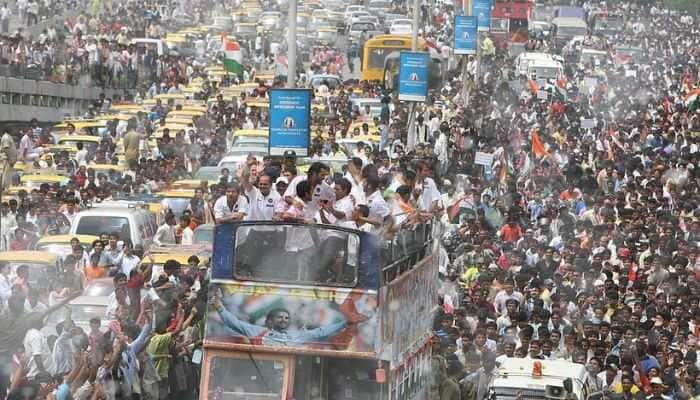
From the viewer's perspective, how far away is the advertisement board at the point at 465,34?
162 feet

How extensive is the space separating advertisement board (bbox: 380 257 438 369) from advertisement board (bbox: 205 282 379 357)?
9.0 inches

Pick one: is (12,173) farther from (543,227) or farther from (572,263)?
(572,263)

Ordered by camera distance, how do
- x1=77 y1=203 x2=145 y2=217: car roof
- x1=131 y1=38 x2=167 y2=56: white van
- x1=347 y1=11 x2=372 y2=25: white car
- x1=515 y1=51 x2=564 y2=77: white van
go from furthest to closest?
x1=347 y1=11 x2=372 y2=25: white car, x1=515 y1=51 x2=564 y2=77: white van, x1=131 y1=38 x2=167 y2=56: white van, x1=77 y1=203 x2=145 y2=217: car roof

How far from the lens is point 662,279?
27312 millimetres

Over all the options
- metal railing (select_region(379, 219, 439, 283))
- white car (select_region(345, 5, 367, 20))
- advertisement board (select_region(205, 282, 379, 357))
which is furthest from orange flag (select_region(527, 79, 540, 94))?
advertisement board (select_region(205, 282, 379, 357))

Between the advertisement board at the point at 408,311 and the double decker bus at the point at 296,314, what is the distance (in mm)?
65

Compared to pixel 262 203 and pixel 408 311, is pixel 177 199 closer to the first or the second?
pixel 262 203

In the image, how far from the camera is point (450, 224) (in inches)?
1238

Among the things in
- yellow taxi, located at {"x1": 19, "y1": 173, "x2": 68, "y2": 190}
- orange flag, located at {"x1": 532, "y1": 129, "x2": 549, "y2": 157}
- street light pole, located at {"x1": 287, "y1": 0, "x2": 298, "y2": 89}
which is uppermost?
street light pole, located at {"x1": 287, "y1": 0, "x2": 298, "y2": 89}

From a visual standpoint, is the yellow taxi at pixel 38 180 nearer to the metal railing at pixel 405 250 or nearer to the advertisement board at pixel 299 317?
the metal railing at pixel 405 250

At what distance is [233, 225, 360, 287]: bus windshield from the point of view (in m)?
17.9

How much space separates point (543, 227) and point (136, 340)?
1199cm

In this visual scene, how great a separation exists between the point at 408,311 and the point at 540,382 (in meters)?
1.46

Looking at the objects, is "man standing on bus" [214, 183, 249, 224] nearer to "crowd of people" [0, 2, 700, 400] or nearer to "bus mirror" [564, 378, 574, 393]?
"crowd of people" [0, 2, 700, 400]
